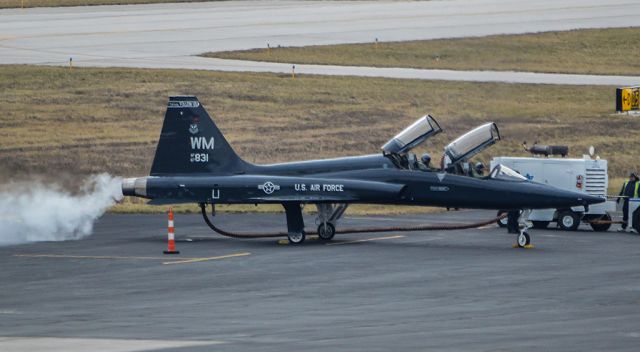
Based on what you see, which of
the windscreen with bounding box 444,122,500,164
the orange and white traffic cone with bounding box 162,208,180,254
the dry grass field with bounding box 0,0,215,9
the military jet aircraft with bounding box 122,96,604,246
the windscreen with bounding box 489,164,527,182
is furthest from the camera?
the dry grass field with bounding box 0,0,215,9

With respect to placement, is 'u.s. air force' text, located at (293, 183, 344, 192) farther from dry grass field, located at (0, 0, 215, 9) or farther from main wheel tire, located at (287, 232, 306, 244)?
dry grass field, located at (0, 0, 215, 9)

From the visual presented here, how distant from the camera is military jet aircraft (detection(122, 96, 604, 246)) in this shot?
3256cm

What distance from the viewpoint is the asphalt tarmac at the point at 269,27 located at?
67.8 m

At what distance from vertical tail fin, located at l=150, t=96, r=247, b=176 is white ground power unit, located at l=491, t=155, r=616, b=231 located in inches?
320

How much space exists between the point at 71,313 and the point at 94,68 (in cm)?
4340

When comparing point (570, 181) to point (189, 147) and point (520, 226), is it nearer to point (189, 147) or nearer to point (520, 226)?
point (520, 226)

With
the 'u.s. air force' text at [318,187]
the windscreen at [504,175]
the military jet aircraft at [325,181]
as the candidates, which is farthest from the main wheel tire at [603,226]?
the 'u.s. air force' text at [318,187]

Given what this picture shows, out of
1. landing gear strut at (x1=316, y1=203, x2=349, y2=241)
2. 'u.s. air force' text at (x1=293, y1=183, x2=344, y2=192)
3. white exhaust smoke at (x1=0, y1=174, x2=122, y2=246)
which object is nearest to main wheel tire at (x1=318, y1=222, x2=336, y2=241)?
landing gear strut at (x1=316, y1=203, x2=349, y2=241)

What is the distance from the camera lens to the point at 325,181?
3281cm

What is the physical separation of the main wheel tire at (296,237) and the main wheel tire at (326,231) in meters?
0.85

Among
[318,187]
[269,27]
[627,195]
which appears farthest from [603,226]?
[269,27]

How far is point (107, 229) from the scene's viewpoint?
36.4m

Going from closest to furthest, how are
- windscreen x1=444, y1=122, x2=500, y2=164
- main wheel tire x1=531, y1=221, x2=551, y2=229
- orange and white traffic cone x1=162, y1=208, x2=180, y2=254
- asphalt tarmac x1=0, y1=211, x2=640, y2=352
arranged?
asphalt tarmac x1=0, y1=211, x2=640, y2=352 < orange and white traffic cone x1=162, y1=208, x2=180, y2=254 < windscreen x1=444, y1=122, x2=500, y2=164 < main wheel tire x1=531, y1=221, x2=551, y2=229

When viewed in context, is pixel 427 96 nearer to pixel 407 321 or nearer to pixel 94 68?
pixel 94 68
